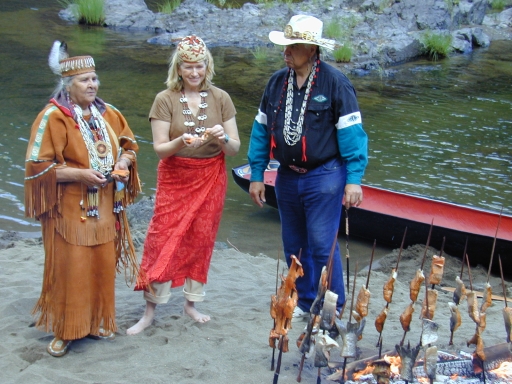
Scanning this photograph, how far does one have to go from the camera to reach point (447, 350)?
13.5 ft

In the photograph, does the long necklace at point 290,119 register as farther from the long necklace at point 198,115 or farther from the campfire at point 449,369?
the campfire at point 449,369

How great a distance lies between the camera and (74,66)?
4.08 meters

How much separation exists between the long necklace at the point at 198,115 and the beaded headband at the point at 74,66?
668mm

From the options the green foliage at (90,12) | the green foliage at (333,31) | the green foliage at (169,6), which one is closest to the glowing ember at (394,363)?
the green foliage at (333,31)

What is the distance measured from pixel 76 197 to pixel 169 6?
751 inches

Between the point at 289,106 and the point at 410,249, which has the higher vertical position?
the point at 289,106

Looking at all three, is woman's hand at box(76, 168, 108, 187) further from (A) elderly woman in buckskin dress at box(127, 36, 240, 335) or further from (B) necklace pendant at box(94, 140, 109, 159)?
(A) elderly woman in buckskin dress at box(127, 36, 240, 335)

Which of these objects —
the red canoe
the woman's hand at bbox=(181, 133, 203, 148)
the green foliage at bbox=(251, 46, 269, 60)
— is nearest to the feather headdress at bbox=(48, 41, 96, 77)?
the woman's hand at bbox=(181, 133, 203, 148)

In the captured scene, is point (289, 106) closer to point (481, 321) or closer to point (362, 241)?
point (481, 321)

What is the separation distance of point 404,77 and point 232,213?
32.1 feet

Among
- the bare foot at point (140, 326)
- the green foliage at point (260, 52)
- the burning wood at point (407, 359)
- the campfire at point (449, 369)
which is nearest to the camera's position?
the burning wood at point (407, 359)

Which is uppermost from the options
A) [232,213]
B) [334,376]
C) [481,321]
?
[481,321]

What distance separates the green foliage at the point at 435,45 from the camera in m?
19.1

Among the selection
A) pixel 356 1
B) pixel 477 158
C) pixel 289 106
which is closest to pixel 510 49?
pixel 356 1
